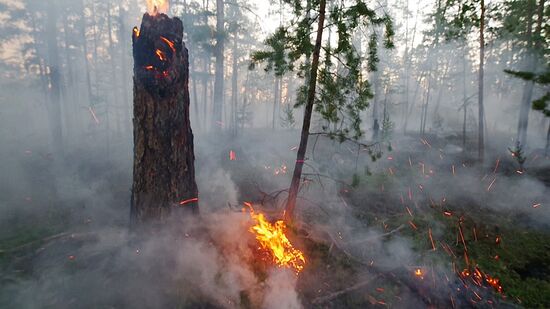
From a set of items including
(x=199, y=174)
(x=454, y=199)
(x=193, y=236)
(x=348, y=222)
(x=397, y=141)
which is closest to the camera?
(x=193, y=236)

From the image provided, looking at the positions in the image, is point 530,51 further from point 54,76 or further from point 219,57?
point 54,76

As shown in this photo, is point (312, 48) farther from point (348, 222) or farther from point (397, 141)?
point (397, 141)

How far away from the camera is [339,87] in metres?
7.39

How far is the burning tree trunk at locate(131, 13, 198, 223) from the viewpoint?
6.53 meters

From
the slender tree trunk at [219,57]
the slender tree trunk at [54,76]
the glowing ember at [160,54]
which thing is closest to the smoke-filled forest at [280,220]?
the glowing ember at [160,54]

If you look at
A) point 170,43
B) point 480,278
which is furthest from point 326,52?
point 480,278

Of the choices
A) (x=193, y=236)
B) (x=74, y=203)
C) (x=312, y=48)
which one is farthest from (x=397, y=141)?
(x=74, y=203)

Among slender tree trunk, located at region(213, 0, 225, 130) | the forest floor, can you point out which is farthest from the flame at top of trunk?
slender tree trunk, located at region(213, 0, 225, 130)

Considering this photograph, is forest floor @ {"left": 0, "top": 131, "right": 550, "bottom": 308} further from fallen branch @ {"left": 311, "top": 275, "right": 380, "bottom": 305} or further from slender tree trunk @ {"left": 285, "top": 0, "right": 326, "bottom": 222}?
slender tree trunk @ {"left": 285, "top": 0, "right": 326, "bottom": 222}

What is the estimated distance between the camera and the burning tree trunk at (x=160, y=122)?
21.4ft

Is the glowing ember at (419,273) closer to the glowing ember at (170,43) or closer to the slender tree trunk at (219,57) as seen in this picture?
the glowing ember at (170,43)

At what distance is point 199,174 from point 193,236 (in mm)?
6569

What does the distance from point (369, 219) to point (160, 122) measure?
8.02 m

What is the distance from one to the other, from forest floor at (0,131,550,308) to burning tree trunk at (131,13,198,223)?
2.18m
